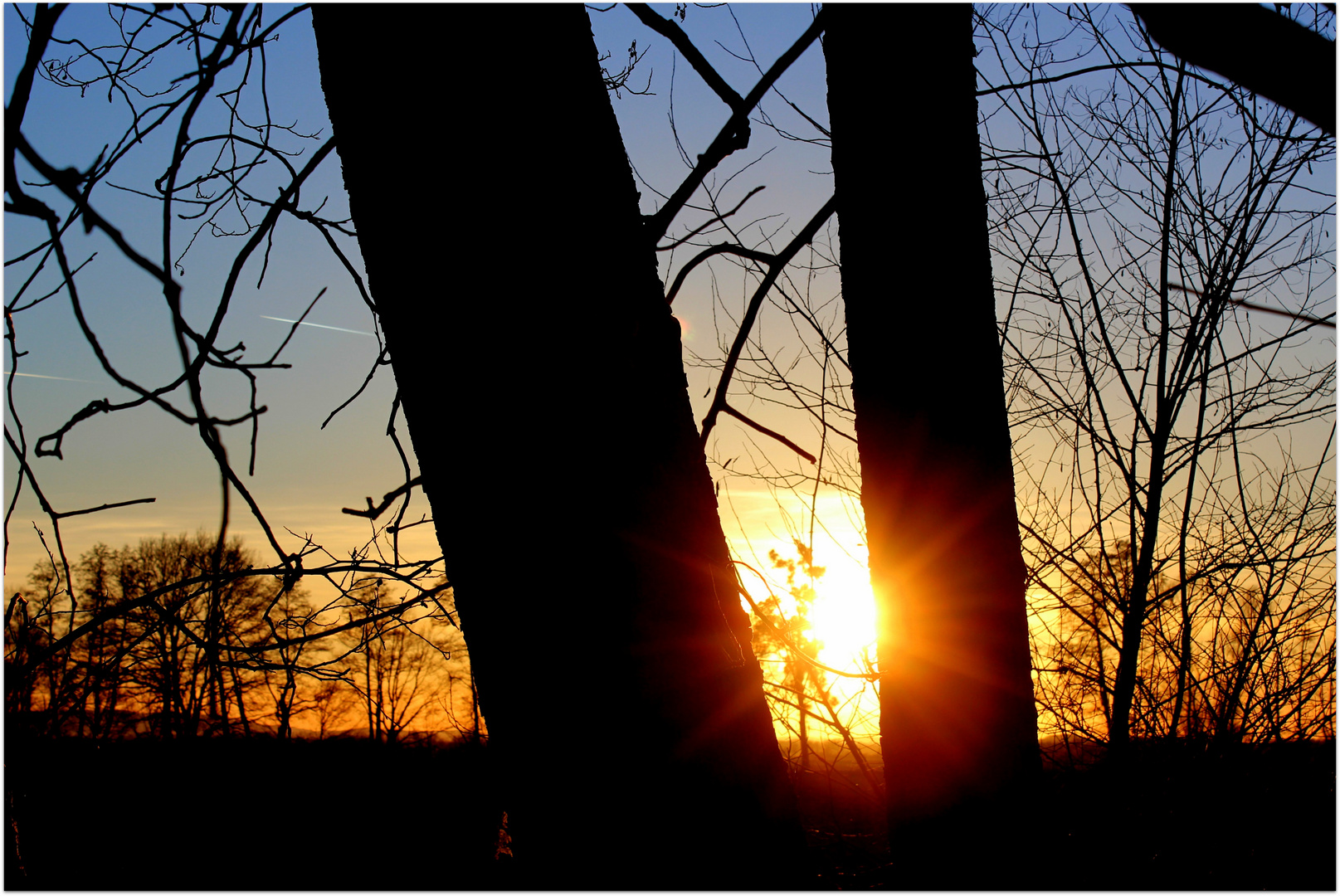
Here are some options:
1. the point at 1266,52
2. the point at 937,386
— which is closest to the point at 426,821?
the point at 937,386

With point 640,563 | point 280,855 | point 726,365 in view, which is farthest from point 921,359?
point 280,855

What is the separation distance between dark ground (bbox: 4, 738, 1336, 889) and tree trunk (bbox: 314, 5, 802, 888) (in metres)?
0.13

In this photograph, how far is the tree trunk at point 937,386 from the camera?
1.33 m

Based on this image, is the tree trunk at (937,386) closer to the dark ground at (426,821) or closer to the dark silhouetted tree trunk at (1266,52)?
the dark ground at (426,821)

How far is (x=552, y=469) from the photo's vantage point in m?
0.68

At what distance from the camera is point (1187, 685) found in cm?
357

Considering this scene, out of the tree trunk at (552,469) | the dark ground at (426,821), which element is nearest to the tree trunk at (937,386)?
the dark ground at (426,821)

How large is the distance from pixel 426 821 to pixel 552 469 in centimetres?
1282

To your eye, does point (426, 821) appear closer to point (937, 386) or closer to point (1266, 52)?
point (937, 386)

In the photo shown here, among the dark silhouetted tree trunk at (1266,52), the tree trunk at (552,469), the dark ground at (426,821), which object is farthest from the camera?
the dark ground at (426,821)

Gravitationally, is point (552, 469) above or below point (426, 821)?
above

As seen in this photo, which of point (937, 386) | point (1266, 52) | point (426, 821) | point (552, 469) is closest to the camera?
point (1266, 52)

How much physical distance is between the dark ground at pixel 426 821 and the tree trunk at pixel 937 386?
0.17 meters

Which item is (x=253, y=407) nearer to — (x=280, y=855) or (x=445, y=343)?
(x=445, y=343)
